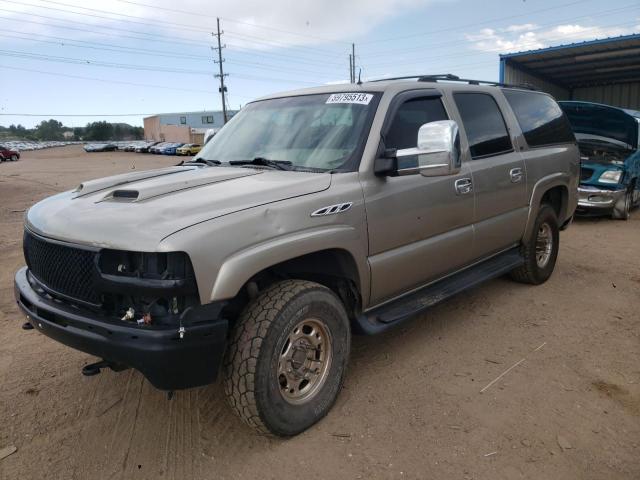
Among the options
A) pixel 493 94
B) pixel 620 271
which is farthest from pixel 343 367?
pixel 620 271

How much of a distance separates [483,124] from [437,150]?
5.17 ft

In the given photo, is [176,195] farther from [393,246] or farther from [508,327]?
[508,327]

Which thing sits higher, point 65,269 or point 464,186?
point 464,186

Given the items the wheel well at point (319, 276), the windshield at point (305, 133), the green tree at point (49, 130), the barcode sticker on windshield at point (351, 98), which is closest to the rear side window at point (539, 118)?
the barcode sticker on windshield at point (351, 98)

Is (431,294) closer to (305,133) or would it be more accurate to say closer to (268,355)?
(305,133)

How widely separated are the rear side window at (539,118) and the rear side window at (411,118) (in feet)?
4.37

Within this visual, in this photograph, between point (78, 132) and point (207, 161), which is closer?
point (207, 161)

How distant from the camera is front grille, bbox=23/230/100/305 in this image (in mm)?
2490

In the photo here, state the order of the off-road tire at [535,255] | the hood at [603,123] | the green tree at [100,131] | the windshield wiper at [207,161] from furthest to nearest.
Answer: the green tree at [100,131]
the hood at [603,123]
the off-road tire at [535,255]
the windshield wiper at [207,161]

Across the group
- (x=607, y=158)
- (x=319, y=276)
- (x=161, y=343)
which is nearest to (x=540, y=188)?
(x=319, y=276)

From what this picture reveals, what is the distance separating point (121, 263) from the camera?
2385 millimetres

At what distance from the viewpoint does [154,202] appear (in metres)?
2.65

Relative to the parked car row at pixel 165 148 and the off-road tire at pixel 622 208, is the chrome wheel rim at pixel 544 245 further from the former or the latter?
the parked car row at pixel 165 148

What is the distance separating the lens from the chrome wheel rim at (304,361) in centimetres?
279
